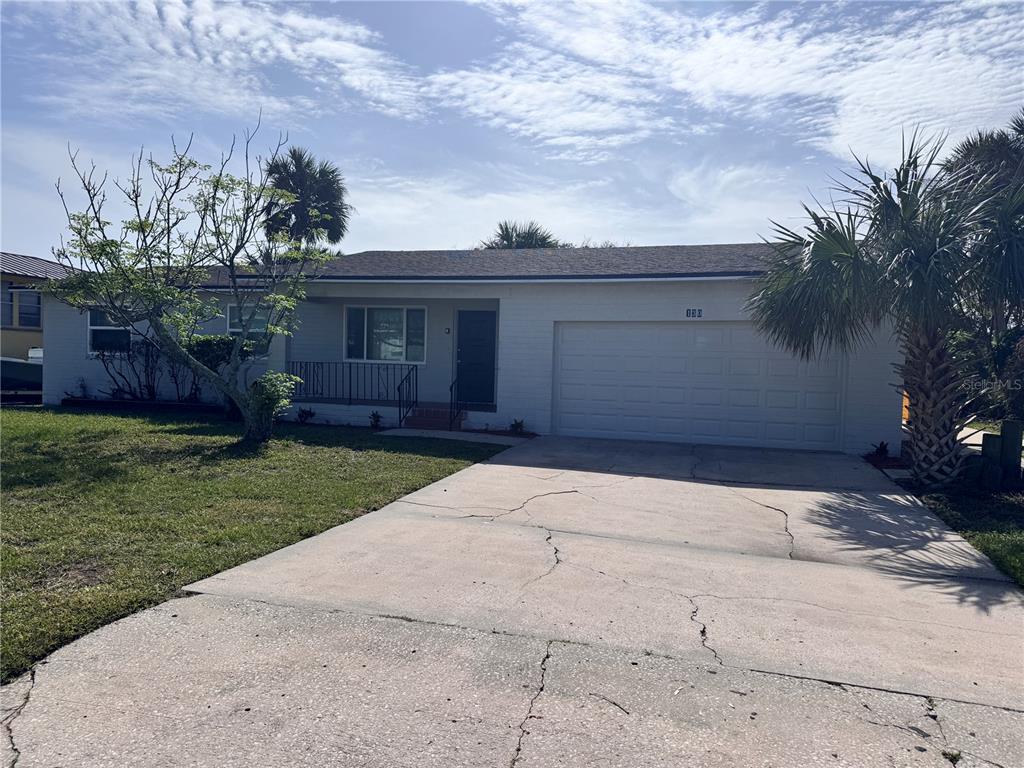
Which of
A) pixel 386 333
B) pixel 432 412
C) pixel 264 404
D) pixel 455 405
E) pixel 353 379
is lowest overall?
pixel 432 412

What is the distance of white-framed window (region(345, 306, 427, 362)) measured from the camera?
52.5ft

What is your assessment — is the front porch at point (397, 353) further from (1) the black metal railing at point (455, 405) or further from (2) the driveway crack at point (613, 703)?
(2) the driveway crack at point (613, 703)

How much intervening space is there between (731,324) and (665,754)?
10.5m

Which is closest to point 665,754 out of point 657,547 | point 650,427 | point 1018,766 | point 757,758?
point 757,758

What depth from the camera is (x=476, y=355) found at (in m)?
15.7

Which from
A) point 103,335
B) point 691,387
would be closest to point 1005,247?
point 691,387

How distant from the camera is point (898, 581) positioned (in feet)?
19.0

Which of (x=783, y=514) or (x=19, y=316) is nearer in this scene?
(x=783, y=514)

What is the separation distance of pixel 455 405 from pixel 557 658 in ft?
36.7

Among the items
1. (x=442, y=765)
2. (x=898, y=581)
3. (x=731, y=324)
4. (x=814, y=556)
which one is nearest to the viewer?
(x=442, y=765)

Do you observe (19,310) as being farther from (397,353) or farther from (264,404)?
(264,404)

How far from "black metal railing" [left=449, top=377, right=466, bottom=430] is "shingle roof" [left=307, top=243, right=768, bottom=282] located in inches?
97.0

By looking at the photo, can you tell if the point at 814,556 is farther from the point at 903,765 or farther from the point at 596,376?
the point at 596,376

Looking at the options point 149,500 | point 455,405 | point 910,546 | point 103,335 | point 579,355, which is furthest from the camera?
point 103,335
